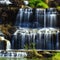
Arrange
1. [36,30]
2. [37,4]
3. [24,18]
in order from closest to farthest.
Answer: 1. [36,30]
2. [24,18]
3. [37,4]

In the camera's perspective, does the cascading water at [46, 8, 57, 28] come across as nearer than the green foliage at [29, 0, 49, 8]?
Yes

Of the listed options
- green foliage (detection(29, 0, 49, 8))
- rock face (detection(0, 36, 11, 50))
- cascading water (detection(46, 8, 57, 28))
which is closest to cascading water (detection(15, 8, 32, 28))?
cascading water (detection(46, 8, 57, 28))

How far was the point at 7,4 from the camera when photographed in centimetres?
4278

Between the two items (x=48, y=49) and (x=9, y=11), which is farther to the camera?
(x=9, y=11)

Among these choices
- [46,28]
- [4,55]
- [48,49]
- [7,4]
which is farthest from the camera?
[7,4]

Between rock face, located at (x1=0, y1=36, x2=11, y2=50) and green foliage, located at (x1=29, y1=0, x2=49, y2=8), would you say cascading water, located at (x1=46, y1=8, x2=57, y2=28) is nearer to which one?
green foliage, located at (x1=29, y1=0, x2=49, y2=8)

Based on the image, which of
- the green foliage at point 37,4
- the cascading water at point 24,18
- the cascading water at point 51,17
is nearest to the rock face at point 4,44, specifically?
the cascading water at point 24,18

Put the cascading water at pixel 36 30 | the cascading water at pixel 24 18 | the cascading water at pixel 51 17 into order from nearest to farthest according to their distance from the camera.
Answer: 1. the cascading water at pixel 36 30
2. the cascading water at pixel 51 17
3. the cascading water at pixel 24 18

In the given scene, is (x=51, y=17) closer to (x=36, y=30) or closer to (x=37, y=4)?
(x=36, y=30)

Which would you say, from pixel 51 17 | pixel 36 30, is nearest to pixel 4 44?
pixel 36 30

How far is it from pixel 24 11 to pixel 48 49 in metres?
6.00

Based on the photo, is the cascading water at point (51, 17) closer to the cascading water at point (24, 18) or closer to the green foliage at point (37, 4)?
the cascading water at point (24, 18)

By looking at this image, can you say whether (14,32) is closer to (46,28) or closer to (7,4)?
(46,28)

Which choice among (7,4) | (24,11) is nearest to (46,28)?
(24,11)
